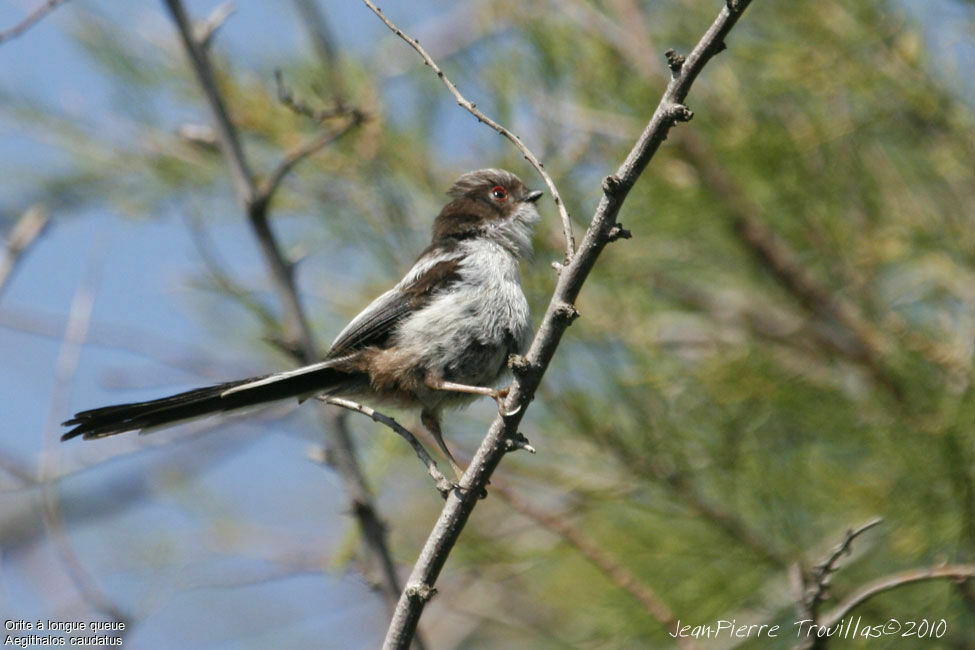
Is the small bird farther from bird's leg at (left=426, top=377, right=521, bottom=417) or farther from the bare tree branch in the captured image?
the bare tree branch

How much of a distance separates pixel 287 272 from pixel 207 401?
25.0 inches

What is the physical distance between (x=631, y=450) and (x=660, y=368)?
0.36m

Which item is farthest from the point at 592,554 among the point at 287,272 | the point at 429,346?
the point at 287,272

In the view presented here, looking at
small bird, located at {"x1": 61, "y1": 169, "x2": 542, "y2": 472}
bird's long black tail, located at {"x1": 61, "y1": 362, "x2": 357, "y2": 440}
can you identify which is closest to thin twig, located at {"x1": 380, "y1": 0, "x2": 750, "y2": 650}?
small bird, located at {"x1": 61, "y1": 169, "x2": 542, "y2": 472}

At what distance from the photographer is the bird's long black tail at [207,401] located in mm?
2615

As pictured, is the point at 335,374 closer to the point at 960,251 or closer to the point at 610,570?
the point at 610,570

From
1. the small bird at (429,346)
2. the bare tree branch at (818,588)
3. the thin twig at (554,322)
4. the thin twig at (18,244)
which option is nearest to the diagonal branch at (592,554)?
the small bird at (429,346)

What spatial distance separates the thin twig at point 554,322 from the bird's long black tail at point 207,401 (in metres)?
0.87

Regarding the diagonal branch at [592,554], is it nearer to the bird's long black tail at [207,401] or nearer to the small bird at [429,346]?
the small bird at [429,346]

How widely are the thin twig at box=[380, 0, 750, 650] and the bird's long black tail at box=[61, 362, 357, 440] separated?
871mm

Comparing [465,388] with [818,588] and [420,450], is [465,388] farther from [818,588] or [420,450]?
[818,588]

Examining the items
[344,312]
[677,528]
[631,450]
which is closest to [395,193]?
[344,312]

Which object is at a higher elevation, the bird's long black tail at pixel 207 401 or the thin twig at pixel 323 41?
the thin twig at pixel 323 41

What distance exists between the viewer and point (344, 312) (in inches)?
175
